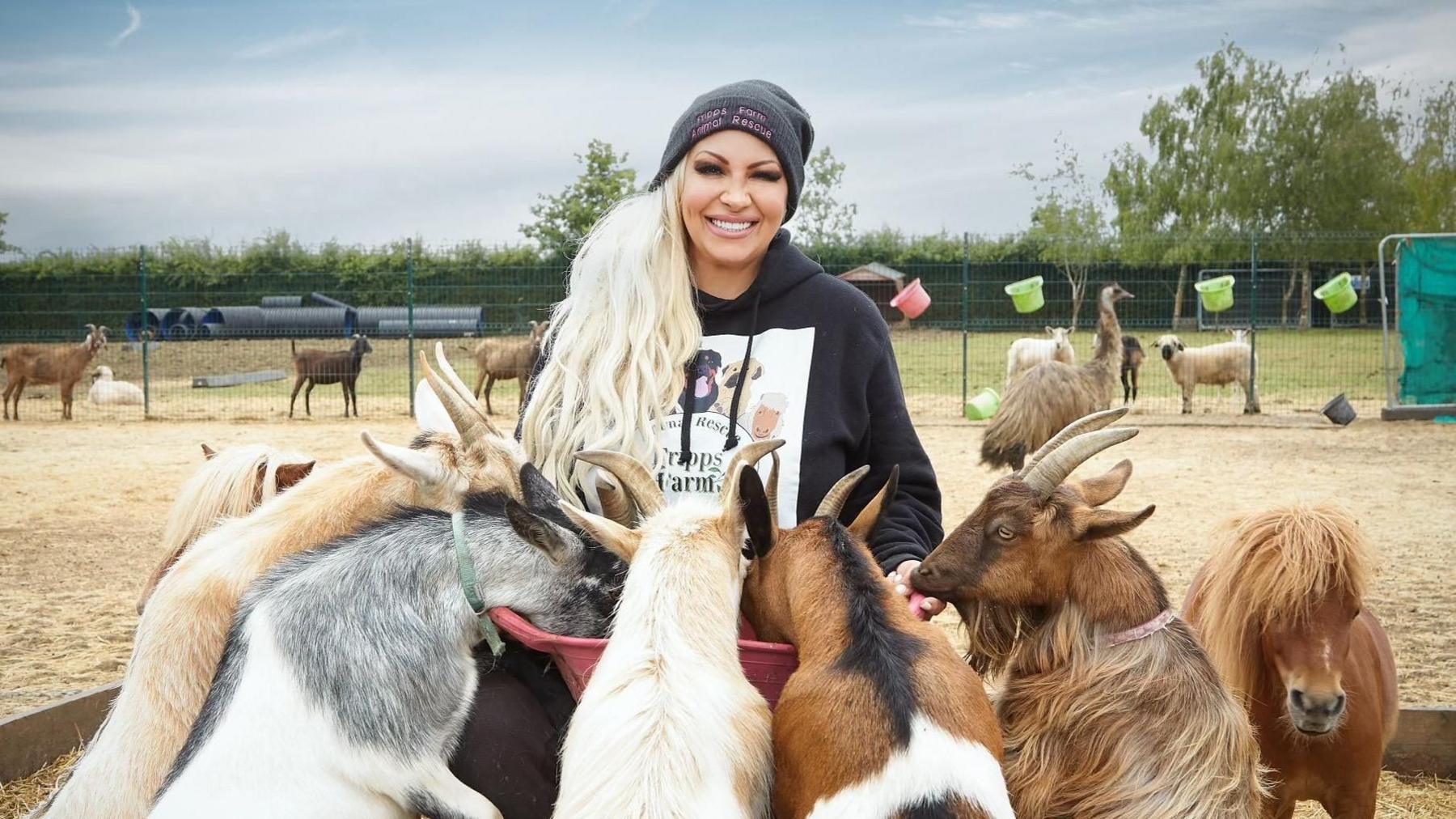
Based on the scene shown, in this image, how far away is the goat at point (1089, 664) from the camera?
2744mm

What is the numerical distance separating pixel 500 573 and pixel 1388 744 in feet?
11.9

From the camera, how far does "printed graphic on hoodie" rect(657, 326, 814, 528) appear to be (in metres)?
3.41

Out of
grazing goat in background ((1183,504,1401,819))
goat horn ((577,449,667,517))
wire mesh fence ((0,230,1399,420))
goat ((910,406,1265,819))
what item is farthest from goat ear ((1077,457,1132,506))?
wire mesh fence ((0,230,1399,420))

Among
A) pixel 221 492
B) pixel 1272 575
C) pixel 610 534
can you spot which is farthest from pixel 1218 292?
pixel 610 534

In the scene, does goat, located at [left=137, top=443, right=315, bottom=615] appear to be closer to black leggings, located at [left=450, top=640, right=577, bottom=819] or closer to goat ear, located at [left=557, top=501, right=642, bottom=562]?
black leggings, located at [left=450, top=640, right=577, bottom=819]

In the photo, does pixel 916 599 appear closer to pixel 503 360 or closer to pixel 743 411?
pixel 743 411

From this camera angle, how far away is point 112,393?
18.5 metres

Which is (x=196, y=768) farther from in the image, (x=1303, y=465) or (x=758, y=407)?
(x=1303, y=465)

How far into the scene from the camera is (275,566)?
2.83 m

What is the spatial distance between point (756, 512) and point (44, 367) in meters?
18.7

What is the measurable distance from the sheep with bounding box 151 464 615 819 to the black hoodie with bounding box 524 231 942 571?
2.50ft

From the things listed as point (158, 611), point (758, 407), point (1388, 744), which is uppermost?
point (758, 407)

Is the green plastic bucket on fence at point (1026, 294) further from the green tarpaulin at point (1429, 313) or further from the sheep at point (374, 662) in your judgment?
the sheep at point (374, 662)

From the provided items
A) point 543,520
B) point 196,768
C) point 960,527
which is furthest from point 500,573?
point 960,527
